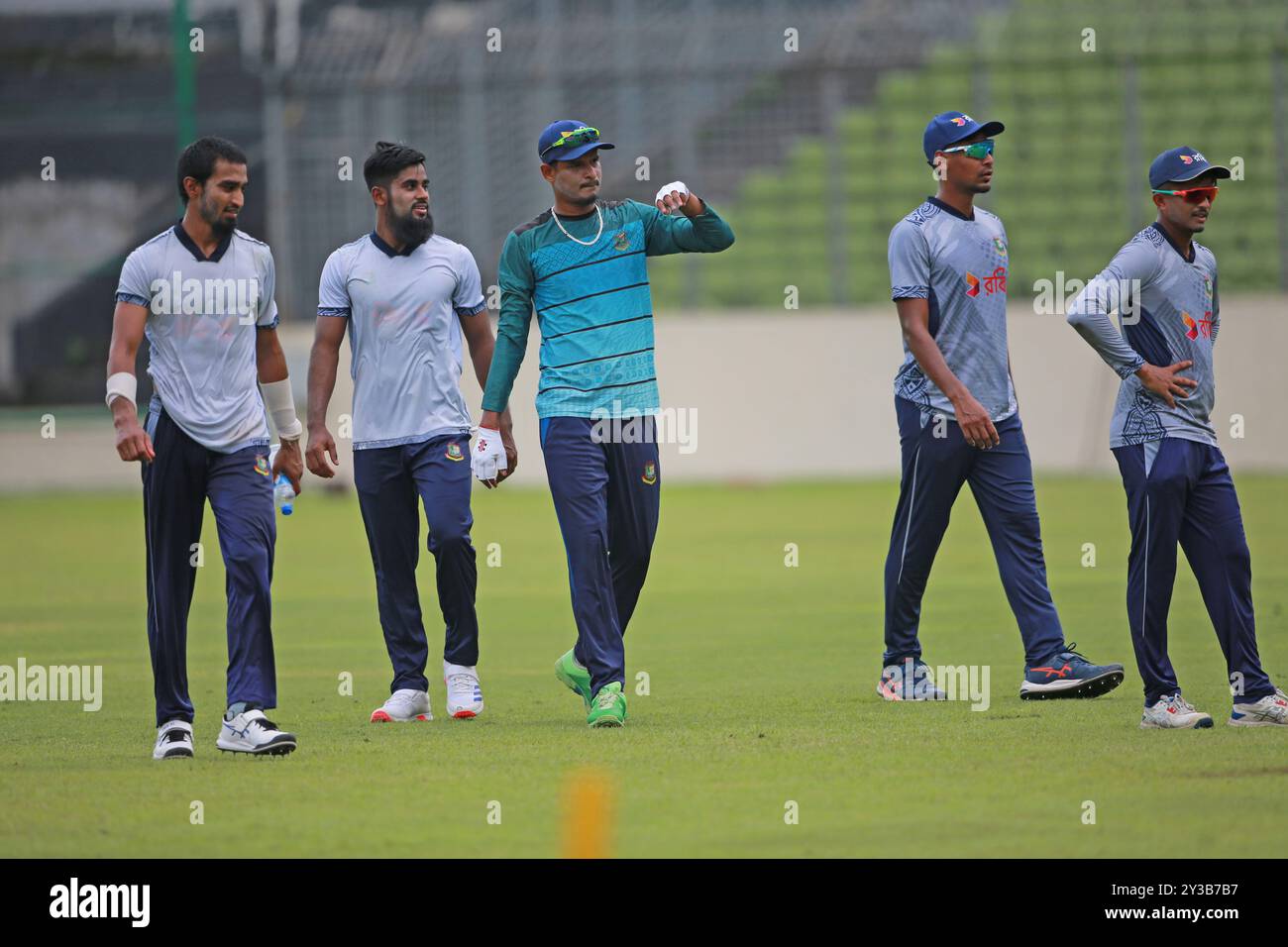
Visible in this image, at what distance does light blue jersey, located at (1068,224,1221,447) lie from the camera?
7816mm

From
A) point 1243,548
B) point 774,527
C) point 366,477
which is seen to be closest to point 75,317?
point 774,527

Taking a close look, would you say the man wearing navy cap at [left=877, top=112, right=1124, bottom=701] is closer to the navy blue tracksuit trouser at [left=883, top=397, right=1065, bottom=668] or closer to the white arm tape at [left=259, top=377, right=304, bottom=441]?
the navy blue tracksuit trouser at [left=883, top=397, right=1065, bottom=668]

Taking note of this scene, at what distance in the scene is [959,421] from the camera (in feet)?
28.5

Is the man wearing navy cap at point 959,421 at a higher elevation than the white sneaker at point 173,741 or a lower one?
higher

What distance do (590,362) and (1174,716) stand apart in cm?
271

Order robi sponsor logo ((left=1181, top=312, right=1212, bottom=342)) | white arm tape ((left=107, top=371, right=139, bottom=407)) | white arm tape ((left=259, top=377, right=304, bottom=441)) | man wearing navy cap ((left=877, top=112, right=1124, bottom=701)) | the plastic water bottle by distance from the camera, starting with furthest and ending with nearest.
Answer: man wearing navy cap ((left=877, top=112, right=1124, bottom=701)), white arm tape ((left=259, top=377, right=304, bottom=441)), the plastic water bottle, robi sponsor logo ((left=1181, top=312, right=1212, bottom=342)), white arm tape ((left=107, top=371, right=139, bottom=407))

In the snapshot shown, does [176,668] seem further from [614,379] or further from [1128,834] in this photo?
[1128,834]

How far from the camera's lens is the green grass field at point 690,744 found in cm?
612

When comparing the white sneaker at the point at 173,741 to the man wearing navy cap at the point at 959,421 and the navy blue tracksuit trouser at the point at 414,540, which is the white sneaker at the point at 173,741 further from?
the man wearing navy cap at the point at 959,421

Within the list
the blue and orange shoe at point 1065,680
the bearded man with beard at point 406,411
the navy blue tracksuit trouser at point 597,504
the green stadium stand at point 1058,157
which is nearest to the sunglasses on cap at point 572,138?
the bearded man with beard at point 406,411

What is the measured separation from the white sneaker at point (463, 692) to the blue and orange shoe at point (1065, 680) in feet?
7.63

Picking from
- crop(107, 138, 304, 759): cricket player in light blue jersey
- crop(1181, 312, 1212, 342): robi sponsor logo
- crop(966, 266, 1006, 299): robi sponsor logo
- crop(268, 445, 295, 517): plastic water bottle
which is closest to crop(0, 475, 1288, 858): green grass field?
crop(107, 138, 304, 759): cricket player in light blue jersey

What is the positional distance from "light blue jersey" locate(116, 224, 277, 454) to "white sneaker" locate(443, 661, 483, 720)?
1.54m
